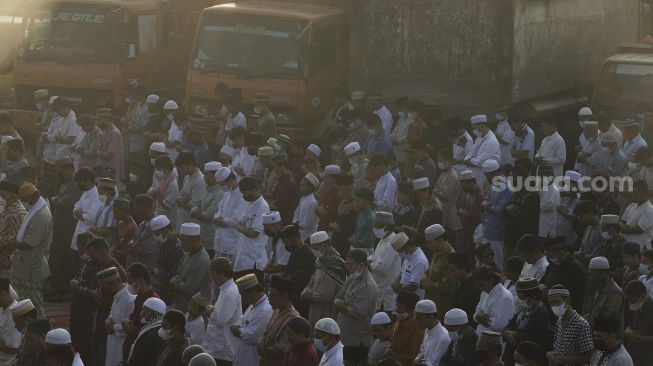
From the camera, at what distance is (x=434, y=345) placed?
12.4 metres

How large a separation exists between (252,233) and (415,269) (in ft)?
6.95

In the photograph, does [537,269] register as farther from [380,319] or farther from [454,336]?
[380,319]

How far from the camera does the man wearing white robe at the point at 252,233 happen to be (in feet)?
51.1

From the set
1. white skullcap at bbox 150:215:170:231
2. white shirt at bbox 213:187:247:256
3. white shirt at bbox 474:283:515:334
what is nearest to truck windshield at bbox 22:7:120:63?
white shirt at bbox 213:187:247:256

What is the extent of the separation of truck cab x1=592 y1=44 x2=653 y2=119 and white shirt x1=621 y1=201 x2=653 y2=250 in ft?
18.1

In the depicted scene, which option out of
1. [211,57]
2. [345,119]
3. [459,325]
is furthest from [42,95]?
[459,325]

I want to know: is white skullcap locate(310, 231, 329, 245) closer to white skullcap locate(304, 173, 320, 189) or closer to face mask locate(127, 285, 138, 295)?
face mask locate(127, 285, 138, 295)

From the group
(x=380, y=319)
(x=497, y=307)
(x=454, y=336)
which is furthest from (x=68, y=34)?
(x=454, y=336)

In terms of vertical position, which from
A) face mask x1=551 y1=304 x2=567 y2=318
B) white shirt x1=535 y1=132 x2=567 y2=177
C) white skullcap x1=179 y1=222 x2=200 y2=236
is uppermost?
white skullcap x1=179 y1=222 x2=200 y2=236

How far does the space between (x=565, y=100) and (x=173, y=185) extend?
838 centimetres

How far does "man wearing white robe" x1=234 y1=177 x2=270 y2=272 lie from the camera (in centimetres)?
1556

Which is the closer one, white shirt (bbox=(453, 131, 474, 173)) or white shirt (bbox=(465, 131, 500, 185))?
white shirt (bbox=(465, 131, 500, 185))

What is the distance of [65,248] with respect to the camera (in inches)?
692

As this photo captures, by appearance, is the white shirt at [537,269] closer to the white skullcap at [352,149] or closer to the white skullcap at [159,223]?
the white skullcap at [159,223]
